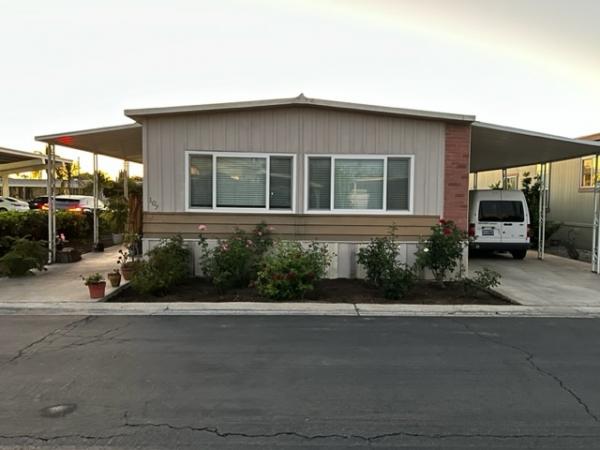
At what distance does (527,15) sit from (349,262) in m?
7.93

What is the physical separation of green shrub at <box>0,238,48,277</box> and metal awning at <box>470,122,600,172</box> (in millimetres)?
9820

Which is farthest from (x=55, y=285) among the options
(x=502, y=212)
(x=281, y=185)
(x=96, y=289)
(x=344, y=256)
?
(x=502, y=212)

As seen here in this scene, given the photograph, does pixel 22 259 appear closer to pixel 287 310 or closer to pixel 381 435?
pixel 287 310

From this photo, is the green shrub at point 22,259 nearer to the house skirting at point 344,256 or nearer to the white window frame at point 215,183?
the house skirting at point 344,256

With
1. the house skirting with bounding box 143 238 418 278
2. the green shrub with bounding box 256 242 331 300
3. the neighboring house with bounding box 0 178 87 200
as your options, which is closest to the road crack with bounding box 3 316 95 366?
the green shrub with bounding box 256 242 331 300

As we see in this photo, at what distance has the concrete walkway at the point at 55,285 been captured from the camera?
323 inches

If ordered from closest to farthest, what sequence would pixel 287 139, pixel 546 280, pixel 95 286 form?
pixel 95 286 < pixel 287 139 < pixel 546 280

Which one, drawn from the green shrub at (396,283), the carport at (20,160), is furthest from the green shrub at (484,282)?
the carport at (20,160)

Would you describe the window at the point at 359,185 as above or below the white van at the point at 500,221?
above

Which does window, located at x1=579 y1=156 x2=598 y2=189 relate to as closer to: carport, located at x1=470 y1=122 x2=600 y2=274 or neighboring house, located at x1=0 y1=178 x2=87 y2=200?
carport, located at x1=470 y1=122 x2=600 y2=274

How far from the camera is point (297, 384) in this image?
4531mm

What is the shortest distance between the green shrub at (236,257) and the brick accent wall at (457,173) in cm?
387

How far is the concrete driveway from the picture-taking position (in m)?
8.58

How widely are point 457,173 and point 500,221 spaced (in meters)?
4.37
